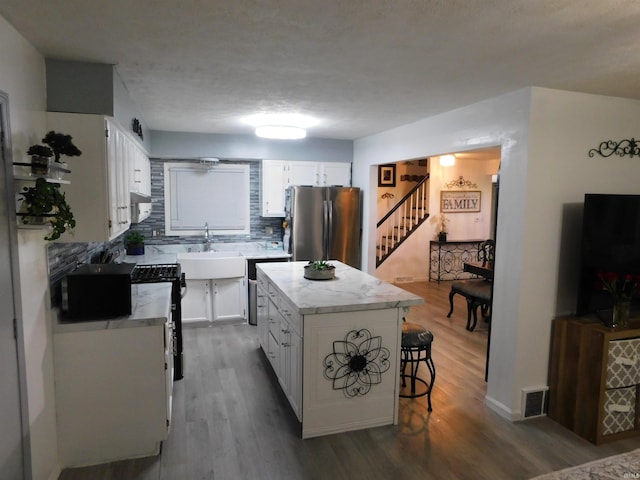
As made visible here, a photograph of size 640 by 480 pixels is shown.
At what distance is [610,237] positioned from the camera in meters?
2.96

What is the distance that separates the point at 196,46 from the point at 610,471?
324 cm

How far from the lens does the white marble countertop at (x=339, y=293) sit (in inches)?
108

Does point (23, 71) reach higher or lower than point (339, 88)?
lower

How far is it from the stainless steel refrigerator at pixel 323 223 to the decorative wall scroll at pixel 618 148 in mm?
2899

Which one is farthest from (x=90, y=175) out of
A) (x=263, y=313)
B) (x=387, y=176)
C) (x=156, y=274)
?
(x=387, y=176)

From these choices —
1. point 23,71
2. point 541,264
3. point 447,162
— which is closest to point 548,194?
point 541,264

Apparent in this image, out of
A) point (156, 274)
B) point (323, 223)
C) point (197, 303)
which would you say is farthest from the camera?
point (323, 223)

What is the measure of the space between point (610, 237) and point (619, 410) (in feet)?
3.82

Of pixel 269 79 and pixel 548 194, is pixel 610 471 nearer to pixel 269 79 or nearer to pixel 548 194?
pixel 548 194

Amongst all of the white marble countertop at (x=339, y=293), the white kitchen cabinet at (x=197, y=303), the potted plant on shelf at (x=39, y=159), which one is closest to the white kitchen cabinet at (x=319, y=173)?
the white kitchen cabinet at (x=197, y=303)

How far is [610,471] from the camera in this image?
7.84 ft

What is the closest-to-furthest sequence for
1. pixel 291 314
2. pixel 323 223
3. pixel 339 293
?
pixel 291 314, pixel 339 293, pixel 323 223

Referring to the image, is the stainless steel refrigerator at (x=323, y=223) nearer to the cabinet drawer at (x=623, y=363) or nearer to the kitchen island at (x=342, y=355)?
the kitchen island at (x=342, y=355)

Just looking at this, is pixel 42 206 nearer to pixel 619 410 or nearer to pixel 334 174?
pixel 619 410
